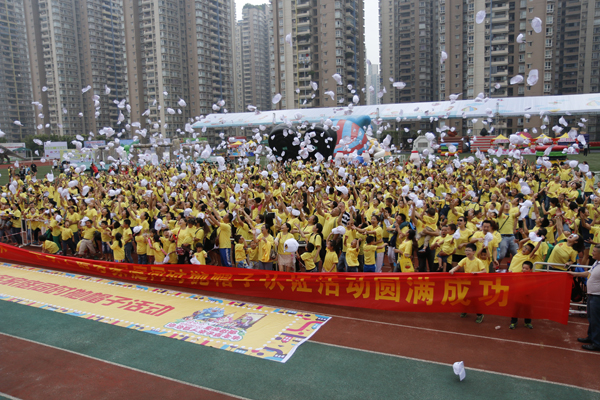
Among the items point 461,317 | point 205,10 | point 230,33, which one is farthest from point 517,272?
point 230,33

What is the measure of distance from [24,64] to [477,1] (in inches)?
3320

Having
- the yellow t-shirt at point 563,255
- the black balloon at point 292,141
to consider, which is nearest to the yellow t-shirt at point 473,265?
the yellow t-shirt at point 563,255

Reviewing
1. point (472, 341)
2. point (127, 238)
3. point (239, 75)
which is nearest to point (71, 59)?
point (239, 75)

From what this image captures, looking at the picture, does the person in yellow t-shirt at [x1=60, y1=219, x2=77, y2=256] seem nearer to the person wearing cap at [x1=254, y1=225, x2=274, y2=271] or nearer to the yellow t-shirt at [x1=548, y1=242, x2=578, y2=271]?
the person wearing cap at [x1=254, y1=225, x2=274, y2=271]

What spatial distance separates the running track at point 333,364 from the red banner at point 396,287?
0.32m

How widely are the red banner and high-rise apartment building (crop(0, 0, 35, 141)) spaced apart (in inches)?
3540

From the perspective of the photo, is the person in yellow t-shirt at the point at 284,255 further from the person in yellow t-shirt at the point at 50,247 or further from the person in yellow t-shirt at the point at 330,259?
the person in yellow t-shirt at the point at 50,247

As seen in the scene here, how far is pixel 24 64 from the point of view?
8738 centimetres

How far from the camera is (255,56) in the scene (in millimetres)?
120500

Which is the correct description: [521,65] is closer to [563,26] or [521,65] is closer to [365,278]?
[563,26]

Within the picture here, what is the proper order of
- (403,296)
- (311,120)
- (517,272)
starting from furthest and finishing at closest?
1. (311,120)
2. (403,296)
3. (517,272)

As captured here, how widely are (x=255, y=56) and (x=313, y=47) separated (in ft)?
185

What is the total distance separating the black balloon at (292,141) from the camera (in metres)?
25.0

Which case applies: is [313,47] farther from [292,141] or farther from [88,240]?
[88,240]
